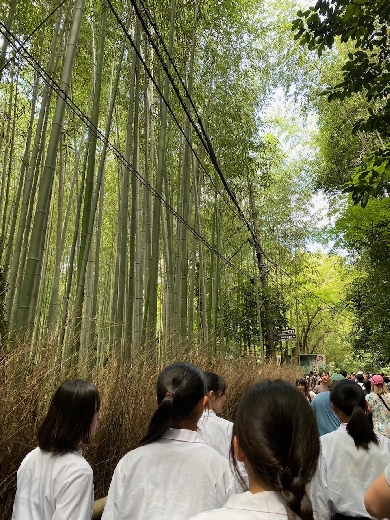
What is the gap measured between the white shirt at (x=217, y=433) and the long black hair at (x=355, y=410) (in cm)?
50

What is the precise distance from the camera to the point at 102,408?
2734mm

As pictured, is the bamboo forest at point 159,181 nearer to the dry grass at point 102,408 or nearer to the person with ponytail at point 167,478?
the dry grass at point 102,408

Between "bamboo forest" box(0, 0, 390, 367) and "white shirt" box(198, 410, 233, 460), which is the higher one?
"bamboo forest" box(0, 0, 390, 367)

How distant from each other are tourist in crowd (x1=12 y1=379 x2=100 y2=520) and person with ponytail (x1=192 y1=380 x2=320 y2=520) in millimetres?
533

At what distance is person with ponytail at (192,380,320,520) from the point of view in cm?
84

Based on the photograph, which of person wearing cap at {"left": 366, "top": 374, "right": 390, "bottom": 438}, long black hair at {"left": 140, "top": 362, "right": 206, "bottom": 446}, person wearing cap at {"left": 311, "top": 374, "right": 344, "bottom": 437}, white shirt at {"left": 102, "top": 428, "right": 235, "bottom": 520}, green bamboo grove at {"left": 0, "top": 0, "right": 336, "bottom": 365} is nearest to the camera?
white shirt at {"left": 102, "top": 428, "right": 235, "bottom": 520}

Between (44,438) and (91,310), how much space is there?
187 inches

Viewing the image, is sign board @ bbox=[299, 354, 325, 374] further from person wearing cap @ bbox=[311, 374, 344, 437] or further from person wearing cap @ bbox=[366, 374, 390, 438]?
person wearing cap @ bbox=[311, 374, 344, 437]

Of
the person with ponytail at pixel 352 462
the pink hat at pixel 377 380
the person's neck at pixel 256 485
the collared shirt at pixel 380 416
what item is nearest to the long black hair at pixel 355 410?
the person with ponytail at pixel 352 462

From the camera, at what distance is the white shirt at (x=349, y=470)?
1.87 meters

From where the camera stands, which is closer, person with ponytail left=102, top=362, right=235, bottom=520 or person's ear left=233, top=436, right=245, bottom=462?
person's ear left=233, top=436, right=245, bottom=462

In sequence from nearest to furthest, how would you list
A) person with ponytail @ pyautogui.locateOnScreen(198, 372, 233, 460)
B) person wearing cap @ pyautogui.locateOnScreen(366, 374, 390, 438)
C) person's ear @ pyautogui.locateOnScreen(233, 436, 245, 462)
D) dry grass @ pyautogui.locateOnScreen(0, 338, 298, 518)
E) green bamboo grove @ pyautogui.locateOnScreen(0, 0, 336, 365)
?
person's ear @ pyautogui.locateOnScreen(233, 436, 245, 462) < dry grass @ pyautogui.locateOnScreen(0, 338, 298, 518) < person with ponytail @ pyautogui.locateOnScreen(198, 372, 233, 460) < person wearing cap @ pyautogui.locateOnScreen(366, 374, 390, 438) < green bamboo grove @ pyautogui.locateOnScreen(0, 0, 336, 365)

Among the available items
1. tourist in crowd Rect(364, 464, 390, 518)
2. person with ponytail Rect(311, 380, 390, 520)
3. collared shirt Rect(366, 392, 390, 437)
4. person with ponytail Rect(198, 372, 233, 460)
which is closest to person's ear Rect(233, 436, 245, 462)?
tourist in crowd Rect(364, 464, 390, 518)

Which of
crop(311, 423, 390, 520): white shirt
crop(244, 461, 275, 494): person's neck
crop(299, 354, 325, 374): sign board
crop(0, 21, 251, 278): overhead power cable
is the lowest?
crop(311, 423, 390, 520): white shirt
